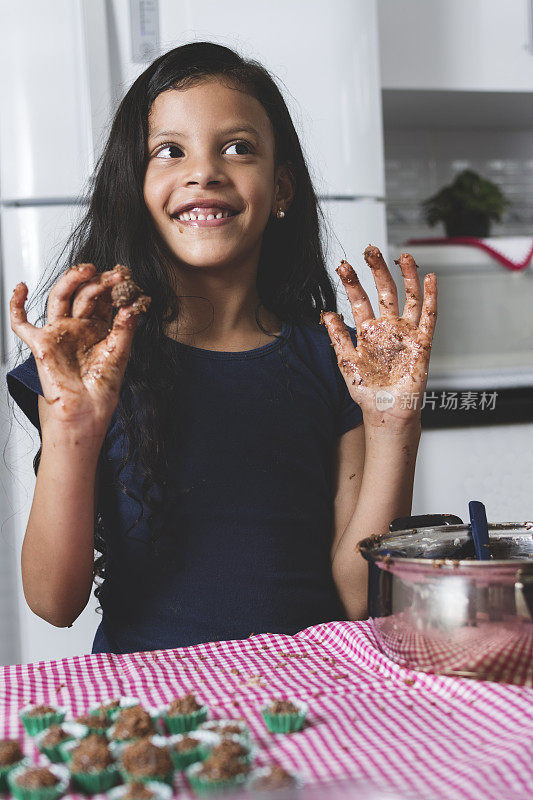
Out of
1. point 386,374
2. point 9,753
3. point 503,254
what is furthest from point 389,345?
point 503,254

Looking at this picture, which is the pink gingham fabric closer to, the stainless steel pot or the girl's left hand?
the stainless steel pot

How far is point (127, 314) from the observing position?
2.53 feet

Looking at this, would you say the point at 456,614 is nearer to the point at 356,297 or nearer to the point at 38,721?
the point at 38,721

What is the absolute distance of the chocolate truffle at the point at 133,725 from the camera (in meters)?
0.51

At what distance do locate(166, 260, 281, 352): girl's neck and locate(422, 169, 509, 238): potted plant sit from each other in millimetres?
1281

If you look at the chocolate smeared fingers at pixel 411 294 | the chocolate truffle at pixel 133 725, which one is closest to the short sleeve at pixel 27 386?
the chocolate smeared fingers at pixel 411 294

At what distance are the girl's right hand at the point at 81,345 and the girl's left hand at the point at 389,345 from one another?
223mm

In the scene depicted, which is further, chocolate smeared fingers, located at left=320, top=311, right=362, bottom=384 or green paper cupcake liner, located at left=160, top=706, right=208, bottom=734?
chocolate smeared fingers, located at left=320, top=311, right=362, bottom=384

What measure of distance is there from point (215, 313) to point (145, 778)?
29.4 inches

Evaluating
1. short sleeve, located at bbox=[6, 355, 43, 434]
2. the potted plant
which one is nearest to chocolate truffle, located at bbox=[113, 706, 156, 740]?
short sleeve, located at bbox=[6, 355, 43, 434]

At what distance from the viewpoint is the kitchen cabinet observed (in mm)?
1988

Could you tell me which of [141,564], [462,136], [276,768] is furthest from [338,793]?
[462,136]

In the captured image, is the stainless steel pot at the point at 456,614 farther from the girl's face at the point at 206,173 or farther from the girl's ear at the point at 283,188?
the girl's ear at the point at 283,188

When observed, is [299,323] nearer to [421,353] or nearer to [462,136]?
[421,353]
